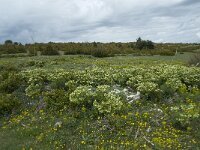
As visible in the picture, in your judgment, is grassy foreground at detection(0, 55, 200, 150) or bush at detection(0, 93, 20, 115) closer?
grassy foreground at detection(0, 55, 200, 150)

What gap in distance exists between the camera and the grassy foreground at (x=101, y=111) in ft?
23.2

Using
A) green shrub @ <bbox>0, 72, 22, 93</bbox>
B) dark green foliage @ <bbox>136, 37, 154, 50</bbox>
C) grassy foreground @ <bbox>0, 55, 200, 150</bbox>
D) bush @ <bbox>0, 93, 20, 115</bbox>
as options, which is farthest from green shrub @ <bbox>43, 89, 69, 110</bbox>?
dark green foliage @ <bbox>136, 37, 154, 50</bbox>

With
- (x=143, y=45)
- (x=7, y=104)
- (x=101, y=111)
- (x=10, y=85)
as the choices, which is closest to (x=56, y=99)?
(x=7, y=104)

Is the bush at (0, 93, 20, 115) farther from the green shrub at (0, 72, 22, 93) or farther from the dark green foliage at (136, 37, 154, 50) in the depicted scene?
the dark green foliage at (136, 37, 154, 50)

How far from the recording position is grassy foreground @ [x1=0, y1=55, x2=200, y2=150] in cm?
707

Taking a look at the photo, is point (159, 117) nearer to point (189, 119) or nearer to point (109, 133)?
point (189, 119)

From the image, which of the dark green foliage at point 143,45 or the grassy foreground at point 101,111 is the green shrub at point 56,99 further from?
the dark green foliage at point 143,45

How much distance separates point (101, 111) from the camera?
7.99m

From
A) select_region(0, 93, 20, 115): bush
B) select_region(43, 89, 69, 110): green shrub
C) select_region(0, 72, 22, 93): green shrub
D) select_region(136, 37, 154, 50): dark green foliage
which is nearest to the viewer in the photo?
select_region(43, 89, 69, 110): green shrub

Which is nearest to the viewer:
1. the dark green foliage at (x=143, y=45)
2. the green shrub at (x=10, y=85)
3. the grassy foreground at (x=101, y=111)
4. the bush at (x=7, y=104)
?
the grassy foreground at (x=101, y=111)

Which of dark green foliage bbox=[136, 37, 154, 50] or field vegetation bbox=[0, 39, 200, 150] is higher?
dark green foliage bbox=[136, 37, 154, 50]

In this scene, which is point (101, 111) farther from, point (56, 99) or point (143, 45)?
point (143, 45)

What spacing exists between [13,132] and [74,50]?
21.6 meters

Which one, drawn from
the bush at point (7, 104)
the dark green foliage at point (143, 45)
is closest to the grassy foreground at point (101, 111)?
the bush at point (7, 104)
